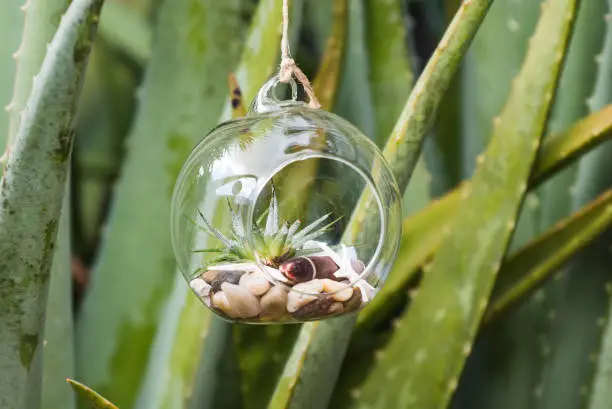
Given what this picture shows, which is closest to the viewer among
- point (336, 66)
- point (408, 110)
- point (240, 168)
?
point (240, 168)

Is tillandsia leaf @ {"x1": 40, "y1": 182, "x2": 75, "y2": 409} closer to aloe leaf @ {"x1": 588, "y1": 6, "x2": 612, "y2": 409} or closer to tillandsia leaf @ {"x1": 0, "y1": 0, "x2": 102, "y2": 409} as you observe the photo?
tillandsia leaf @ {"x1": 0, "y1": 0, "x2": 102, "y2": 409}

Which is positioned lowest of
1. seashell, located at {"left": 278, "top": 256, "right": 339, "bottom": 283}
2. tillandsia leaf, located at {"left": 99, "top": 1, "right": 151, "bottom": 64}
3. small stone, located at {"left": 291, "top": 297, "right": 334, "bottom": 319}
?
tillandsia leaf, located at {"left": 99, "top": 1, "right": 151, "bottom": 64}

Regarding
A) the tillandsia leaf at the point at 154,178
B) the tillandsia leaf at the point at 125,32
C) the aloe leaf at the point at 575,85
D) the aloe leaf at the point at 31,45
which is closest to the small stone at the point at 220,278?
the aloe leaf at the point at 31,45

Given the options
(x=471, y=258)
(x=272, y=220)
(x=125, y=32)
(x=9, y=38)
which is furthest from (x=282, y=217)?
(x=125, y=32)

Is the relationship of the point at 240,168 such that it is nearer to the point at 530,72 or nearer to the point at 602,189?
the point at 530,72

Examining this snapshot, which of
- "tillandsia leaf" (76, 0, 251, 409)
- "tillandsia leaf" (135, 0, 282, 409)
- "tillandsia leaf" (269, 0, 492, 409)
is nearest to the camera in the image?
"tillandsia leaf" (269, 0, 492, 409)

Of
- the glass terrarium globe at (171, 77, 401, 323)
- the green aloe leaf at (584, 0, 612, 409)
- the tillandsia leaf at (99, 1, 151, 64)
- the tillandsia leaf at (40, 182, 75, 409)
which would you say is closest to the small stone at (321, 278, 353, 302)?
the glass terrarium globe at (171, 77, 401, 323)

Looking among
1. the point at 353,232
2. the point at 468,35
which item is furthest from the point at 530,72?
the point at 353,232
